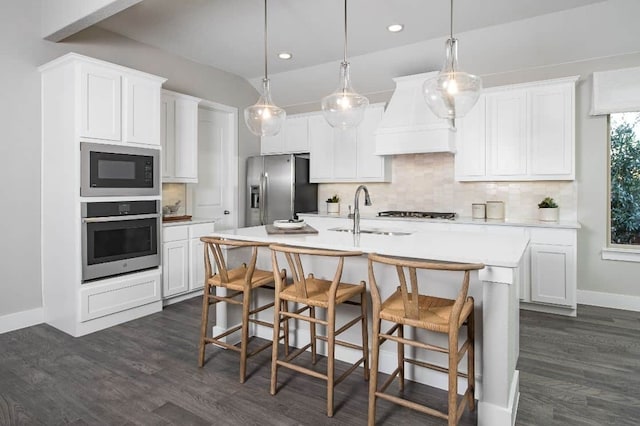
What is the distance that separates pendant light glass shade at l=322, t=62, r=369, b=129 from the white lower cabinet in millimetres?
2266

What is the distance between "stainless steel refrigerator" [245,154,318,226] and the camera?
212 inches

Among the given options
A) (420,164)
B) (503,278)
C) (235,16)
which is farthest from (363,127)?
(503,278)

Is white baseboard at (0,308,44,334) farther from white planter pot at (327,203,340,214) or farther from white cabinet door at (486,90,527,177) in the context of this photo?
white cabinet door at (486,90,527,177)

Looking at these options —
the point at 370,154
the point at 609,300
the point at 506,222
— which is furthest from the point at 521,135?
the point at 609,300

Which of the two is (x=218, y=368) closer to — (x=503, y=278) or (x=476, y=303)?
(x=476, y=303)

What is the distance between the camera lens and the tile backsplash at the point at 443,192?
4.27 meters

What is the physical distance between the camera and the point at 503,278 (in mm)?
1923

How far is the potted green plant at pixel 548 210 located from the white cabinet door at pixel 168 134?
4250mm

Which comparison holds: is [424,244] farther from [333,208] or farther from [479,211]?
[333,208]

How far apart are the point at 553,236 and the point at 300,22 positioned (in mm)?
3423

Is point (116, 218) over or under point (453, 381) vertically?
over

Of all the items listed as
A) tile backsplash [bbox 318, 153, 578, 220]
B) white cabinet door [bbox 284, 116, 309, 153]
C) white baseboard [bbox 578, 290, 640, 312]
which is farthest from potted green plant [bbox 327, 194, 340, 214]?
white baseboard [bbox 578, 290, 640, 312]

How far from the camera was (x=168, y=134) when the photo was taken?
14.2ft

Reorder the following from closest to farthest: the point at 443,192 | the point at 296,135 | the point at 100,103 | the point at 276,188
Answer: the point at 100,103, the point at 443,192, the point at 276,188, the point at 296,135
